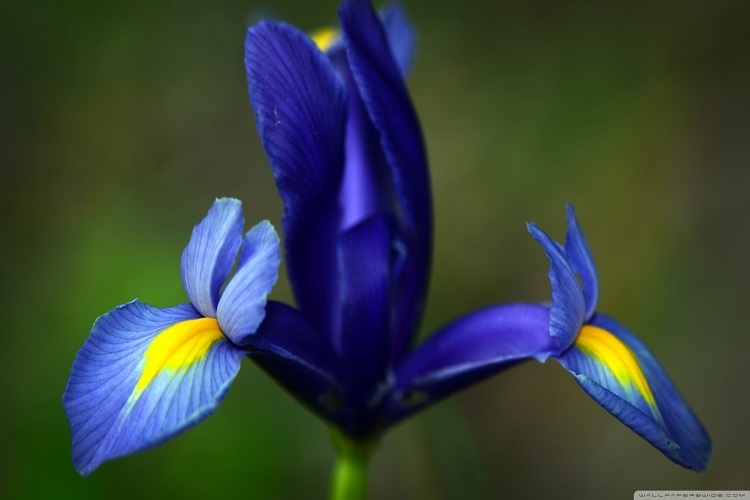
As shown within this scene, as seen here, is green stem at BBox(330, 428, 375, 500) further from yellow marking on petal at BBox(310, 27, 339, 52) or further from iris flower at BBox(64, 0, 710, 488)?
yellow marking on petal at BBox(310, 27, 339, 52)

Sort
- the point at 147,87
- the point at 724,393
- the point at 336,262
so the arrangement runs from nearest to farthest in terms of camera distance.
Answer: the point at 336,262, the point at 724,393, the point at 147,87

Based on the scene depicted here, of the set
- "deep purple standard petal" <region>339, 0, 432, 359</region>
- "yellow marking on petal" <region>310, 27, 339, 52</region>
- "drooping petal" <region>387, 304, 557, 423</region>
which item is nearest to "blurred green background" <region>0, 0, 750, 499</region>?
"yellow marking on petal" <region>310, 27, 339, 52</region>

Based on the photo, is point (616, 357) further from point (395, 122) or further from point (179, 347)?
point (179, 347)

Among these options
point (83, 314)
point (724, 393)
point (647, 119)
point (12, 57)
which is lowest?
point (724, 393)

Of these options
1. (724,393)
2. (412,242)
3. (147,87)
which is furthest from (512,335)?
(147,87)

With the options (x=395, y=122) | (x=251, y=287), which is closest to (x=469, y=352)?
(x=395, y=122)

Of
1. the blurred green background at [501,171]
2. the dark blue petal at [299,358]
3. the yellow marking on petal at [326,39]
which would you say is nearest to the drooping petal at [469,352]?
the dark blue petal at [299,358]

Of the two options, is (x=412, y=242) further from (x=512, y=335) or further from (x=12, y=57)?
(x=12, y=57)

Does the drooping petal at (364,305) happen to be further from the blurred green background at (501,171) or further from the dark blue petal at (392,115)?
the blurred green background at (501,171)
